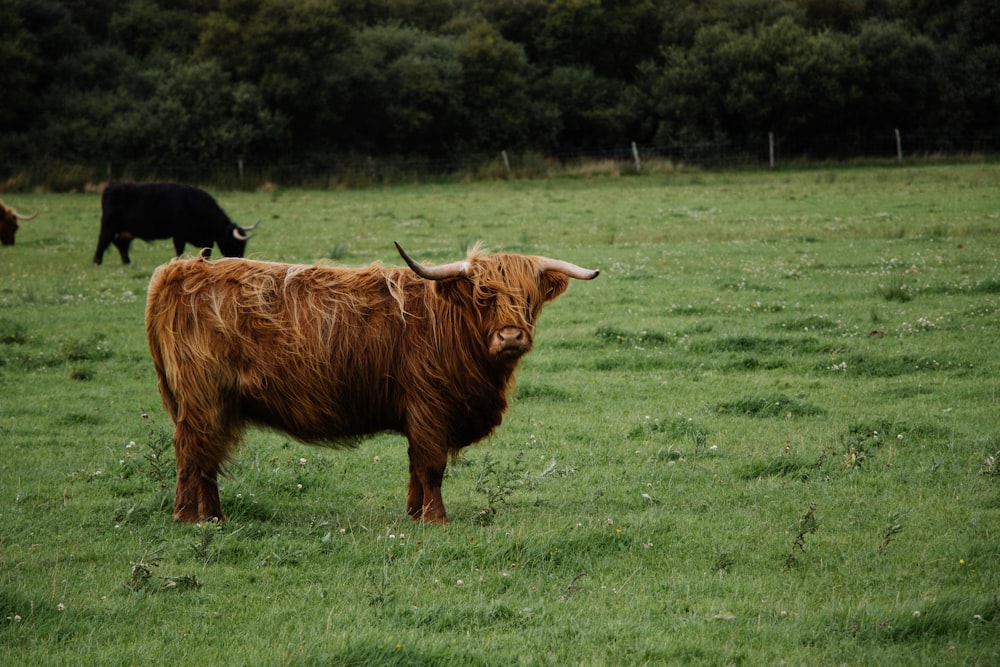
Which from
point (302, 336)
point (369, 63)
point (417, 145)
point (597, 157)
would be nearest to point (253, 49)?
point (369, 63)

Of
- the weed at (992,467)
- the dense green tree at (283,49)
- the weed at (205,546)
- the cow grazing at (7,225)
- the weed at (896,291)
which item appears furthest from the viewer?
the dense green tree at (283,49)

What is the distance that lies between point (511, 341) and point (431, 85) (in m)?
42.2

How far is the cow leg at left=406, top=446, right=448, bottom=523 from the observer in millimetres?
6078

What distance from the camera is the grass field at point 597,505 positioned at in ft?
14.4

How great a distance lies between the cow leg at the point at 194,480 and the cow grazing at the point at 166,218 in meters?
14.3

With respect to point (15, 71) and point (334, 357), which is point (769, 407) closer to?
point (334, 357)

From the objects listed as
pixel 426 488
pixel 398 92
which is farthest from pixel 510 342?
pixel 398 92

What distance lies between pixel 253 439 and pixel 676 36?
49.9 m

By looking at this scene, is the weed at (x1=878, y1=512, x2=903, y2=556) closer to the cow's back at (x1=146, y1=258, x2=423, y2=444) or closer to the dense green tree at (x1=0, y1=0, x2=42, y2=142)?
the cow's back at (x1=146, y1=258, x2=423, y2=444)

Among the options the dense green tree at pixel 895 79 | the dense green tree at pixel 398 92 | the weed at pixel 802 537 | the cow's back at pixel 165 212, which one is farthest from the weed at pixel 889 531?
the dense green tree at pixel 895 79

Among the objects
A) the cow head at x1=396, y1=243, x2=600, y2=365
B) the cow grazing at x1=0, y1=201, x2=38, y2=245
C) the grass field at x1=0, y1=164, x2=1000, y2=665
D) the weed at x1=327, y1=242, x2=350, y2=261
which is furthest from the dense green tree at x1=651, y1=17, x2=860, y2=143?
the cow head at x1=396, y1=243, x2=600, y2=365

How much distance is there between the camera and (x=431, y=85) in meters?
46.0

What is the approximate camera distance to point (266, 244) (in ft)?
68.8

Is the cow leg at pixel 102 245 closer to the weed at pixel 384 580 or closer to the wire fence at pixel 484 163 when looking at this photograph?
the weed at pixel 384 580
